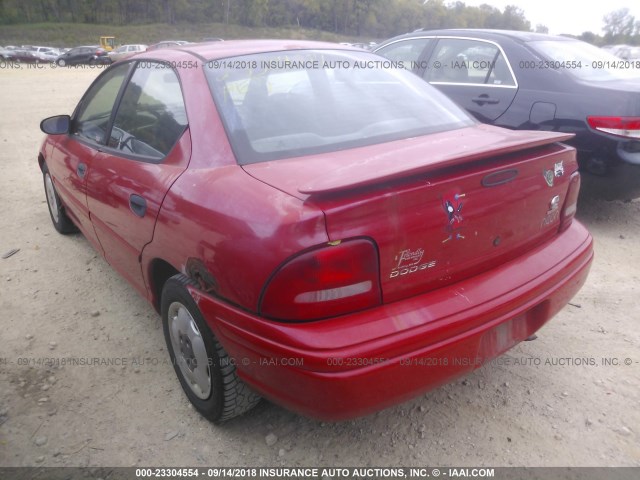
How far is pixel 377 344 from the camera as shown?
1630mm

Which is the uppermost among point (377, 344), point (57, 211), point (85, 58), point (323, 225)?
point (323, 225)

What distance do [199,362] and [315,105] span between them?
1267 mm

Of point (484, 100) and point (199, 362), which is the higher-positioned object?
point (484, 100)

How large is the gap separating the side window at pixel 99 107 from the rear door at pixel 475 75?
320 centimetres

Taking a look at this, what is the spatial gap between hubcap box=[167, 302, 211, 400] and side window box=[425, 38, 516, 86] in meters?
3.75

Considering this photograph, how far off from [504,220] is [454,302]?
1.37 feet

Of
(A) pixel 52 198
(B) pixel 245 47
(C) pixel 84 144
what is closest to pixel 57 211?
(A) pixel 52 198

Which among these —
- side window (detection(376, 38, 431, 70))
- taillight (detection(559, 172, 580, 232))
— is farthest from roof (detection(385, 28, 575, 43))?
taillight (detection(559, 172, 580, 232))

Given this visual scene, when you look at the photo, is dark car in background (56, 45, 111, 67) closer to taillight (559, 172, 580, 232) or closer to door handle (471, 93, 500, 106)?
door handle (471, 93, 500, 106)

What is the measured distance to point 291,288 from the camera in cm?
163

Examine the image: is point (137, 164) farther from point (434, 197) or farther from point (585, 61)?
point (585, 61)

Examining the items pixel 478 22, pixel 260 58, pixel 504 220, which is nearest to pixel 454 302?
pixel 504 220

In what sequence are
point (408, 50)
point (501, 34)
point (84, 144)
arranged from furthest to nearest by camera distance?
1. point (408, 50)
2. point (501, 34)
3. point (84, 144)

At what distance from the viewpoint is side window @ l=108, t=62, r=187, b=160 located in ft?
7.70
